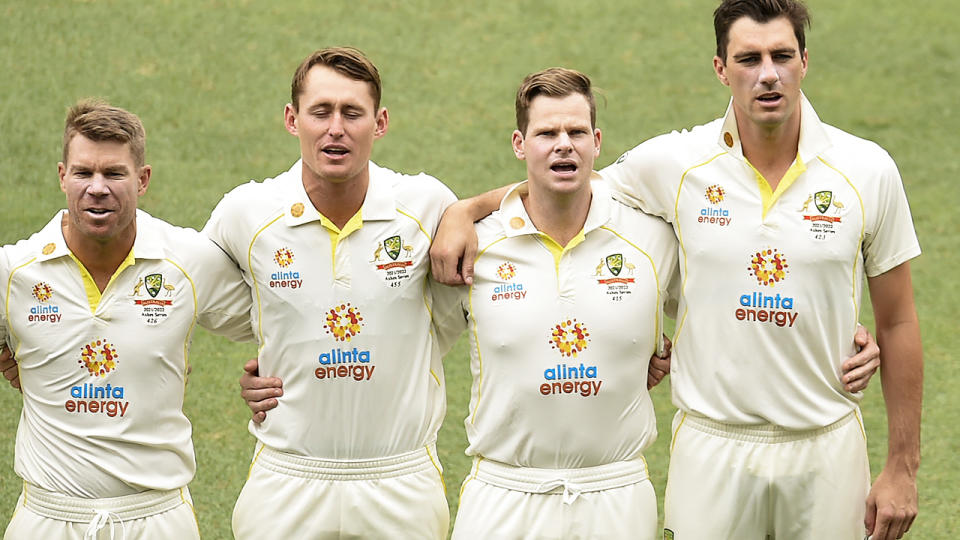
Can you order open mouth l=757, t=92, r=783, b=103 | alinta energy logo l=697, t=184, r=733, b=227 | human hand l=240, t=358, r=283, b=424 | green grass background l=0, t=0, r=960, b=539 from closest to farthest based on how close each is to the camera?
open mouth l=757, t=92, r=783, b=103, alinta energy logo l=697, t=184, r=733, b=227, human hand l=240, t=358, r=283, b=424, green grass background l=0, t=0, r=960, b=539

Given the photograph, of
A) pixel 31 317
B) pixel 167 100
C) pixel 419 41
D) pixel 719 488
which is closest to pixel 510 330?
pixel 719 488

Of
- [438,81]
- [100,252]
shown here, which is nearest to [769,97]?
[100,252]

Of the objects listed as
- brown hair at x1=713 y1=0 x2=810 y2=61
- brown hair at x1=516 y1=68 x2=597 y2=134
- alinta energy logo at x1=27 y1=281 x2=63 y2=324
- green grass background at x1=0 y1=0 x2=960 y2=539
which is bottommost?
alinta energy logo at x1=27 y1=281 x2=63 y2=324

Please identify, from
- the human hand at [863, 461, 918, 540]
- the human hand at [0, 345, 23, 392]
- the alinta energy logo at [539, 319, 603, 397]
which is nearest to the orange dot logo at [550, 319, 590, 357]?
the alinta energy logo at [539, 319, 603, 397]

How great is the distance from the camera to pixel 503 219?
4996 mm

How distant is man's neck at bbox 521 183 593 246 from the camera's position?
489 centimetres

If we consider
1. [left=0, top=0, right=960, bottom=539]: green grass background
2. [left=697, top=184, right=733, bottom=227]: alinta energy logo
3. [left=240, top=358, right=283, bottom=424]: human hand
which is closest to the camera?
[left=697, top=184, right=733, bottom=227]: alinta energy logo

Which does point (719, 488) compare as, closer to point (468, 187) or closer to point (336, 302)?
point (336, 302)

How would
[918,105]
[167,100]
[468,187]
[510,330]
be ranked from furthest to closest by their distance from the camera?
[918,105] < [167,100] < [468,187] < [510,330]

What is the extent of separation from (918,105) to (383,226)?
355 inches

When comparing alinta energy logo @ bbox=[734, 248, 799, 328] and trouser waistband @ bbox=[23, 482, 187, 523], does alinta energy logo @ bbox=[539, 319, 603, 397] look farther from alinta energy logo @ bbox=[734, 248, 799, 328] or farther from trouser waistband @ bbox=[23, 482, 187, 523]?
trouser waistband @ bbox=[23, 482, 187, 523]

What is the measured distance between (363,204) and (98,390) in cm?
109

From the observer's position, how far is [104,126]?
487 cm

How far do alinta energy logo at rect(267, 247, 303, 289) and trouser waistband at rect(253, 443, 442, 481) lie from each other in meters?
0.58
